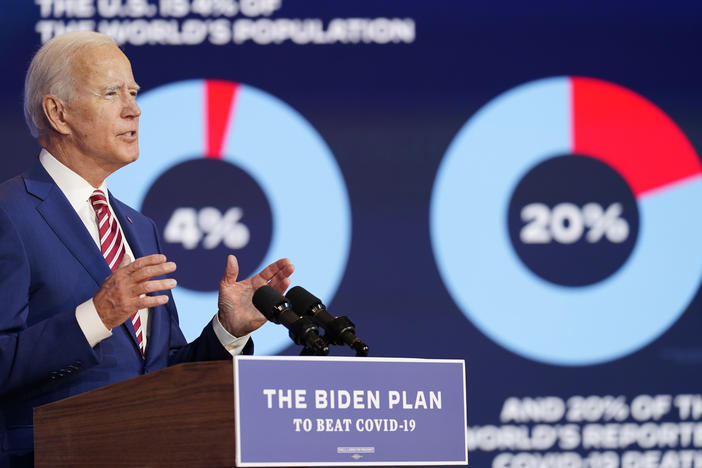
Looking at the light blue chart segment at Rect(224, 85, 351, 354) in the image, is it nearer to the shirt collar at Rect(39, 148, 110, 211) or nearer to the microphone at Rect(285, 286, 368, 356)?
the shirt collar at Rect(39, 148, 110, 211)

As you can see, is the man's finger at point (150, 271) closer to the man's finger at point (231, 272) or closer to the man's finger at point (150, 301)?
the man's finger at point (150, 301)

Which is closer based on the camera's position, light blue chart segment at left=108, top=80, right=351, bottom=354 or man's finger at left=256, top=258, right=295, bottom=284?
man's finger at left=256, top=258, right=295, bottom=284

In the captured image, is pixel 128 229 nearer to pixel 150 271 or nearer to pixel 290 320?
pixel 150 271

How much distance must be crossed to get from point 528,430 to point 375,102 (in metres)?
1.39

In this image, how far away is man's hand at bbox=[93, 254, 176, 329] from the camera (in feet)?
6.60

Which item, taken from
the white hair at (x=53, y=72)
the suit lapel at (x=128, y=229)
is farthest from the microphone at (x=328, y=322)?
the white hair at (x=53, y=72)

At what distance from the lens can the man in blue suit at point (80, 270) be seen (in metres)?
2.17

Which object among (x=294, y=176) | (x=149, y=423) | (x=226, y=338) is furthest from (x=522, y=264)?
(x=149, y=423)

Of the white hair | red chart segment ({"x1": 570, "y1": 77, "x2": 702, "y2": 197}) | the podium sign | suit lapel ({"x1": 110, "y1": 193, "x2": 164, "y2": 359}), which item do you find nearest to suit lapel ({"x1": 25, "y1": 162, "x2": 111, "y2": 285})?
suit lapel ({"x1": 110, "y1": 193, "x2": 164, "y2": 359})

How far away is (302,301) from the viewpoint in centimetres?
204

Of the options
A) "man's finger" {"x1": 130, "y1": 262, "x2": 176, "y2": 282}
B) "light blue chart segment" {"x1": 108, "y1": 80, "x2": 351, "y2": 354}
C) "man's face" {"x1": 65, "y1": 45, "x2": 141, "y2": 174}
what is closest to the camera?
"man's finger" {"x1": 130, "y1": 262, "x2": 176, "y2": 282}

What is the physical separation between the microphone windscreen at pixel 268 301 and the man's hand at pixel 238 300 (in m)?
0.36

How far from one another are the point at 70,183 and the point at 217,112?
144 cm

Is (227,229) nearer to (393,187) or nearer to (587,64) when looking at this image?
(393,187)
